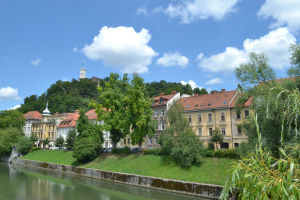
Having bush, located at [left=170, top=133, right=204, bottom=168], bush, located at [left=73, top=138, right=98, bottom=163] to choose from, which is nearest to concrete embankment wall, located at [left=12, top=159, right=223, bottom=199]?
bush, located at [left=73, top=138, right=98, bottom=163]

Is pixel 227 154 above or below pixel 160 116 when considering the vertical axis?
below

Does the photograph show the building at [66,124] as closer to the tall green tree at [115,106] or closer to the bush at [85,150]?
the bush at [85,150]

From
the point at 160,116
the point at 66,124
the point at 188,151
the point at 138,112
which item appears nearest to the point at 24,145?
the point at 66,124

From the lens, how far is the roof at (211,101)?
4409 centimetres

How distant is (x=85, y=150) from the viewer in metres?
41.3

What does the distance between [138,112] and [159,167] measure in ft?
33.1

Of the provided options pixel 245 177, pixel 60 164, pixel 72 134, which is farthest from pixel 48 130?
pixel 245 177

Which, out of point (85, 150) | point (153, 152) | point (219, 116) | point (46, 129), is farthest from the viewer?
point (46, 129)

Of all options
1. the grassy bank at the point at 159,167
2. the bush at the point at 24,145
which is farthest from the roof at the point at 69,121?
the grassy bank at the point at 159,167

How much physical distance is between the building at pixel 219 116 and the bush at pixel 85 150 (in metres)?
17.8

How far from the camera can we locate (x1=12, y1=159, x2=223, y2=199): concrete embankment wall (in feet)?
80.2

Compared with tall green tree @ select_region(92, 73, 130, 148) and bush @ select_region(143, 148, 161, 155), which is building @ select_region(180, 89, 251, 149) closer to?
bush @ select_region(143, 148, 161, 155)

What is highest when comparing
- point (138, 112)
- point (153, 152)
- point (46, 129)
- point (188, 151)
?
point (138, 112)

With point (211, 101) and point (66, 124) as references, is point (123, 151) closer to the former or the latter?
point (211, 101)
